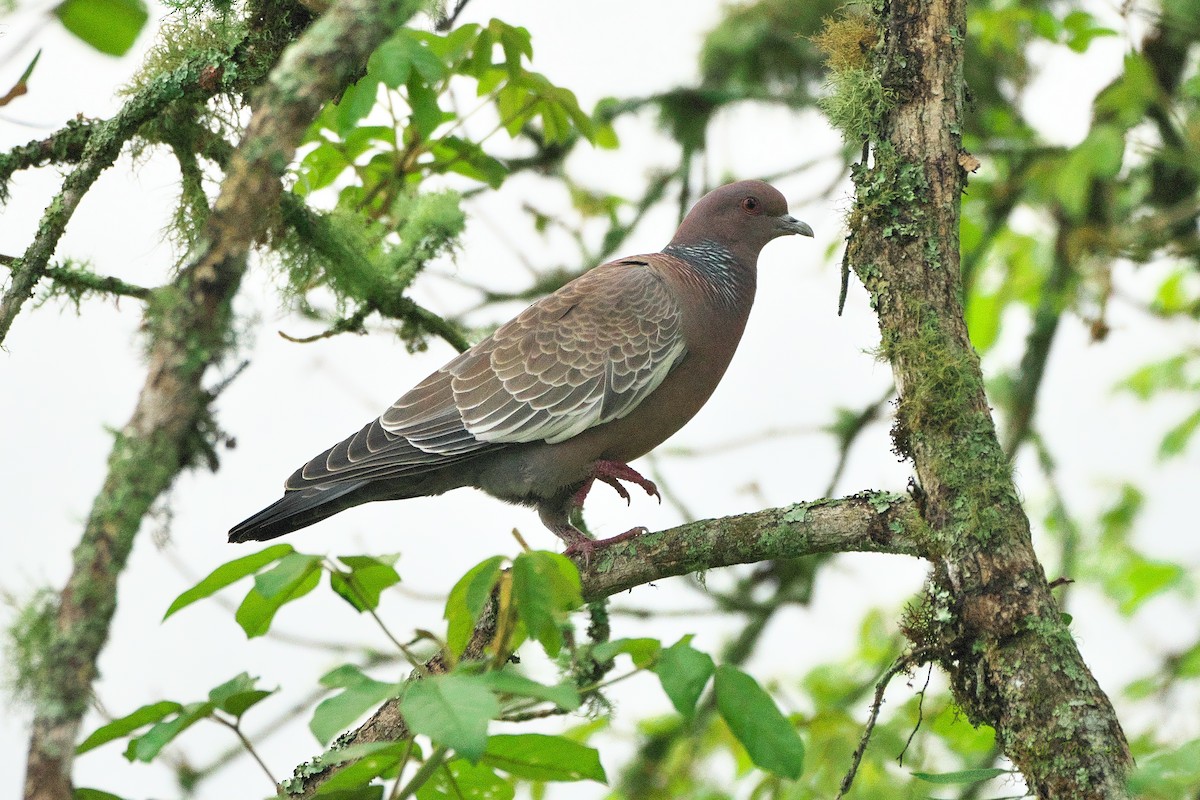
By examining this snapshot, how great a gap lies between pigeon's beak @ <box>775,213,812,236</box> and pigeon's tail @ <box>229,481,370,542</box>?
6.08 ft

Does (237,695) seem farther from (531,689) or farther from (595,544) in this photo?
(595,544)

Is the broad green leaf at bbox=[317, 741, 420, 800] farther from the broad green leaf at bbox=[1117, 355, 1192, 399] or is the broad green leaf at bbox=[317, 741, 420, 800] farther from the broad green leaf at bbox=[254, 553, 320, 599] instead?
the broad green leaf at bbox=[1117, 355, 1192, 399]

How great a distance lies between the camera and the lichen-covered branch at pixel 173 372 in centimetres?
136

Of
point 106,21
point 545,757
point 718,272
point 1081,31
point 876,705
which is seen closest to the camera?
point 106,21

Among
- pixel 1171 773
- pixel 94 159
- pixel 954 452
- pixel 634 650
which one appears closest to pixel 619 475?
pixel 954 452

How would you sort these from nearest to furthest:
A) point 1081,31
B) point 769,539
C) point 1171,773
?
point 1171,773
point 769,539
point 1081,31

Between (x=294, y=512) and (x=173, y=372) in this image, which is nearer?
(x=173, y=372)

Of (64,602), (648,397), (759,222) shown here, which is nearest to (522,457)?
(648,397)

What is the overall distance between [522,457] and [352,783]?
7.09ft

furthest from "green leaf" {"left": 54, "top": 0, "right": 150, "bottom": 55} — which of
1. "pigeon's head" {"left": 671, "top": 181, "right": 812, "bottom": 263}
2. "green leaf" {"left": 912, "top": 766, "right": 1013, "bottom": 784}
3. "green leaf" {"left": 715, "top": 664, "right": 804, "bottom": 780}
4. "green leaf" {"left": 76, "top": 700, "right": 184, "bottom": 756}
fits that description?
"pigeon's head" {"left": 671, "top": 181, "right": 812, "bottom": 263}

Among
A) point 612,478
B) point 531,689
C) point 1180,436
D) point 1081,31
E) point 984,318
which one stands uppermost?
point 1081,31

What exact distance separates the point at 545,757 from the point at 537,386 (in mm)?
2282

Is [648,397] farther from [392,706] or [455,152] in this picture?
[392,706]

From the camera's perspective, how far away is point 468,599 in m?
1.66
